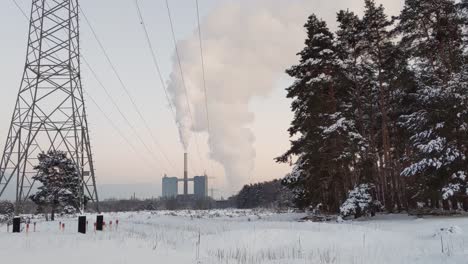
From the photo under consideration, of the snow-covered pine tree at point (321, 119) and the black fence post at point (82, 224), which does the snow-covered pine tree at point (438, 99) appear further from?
the black fence post at point (82, 224)

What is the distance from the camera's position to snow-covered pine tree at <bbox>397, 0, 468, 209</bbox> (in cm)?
1864

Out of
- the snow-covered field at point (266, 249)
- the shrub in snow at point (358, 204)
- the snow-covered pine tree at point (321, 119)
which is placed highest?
the snow-covered pine tree at point (321, 119)

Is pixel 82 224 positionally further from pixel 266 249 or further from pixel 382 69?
pixel 382 69

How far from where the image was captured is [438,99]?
1955cm

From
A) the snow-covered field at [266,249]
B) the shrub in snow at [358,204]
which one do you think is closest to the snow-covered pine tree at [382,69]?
the shrub in snow at [358,204]

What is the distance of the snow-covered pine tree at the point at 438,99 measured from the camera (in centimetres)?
1864

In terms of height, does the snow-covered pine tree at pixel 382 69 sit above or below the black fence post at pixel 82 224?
Result: above

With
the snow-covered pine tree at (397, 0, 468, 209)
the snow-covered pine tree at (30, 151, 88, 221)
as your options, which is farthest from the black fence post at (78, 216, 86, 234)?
the snow-covered pine tree at (30, 151, 88, 221)

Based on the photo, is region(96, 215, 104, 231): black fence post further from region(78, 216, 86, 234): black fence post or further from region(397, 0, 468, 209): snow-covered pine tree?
region(397, 0, 468, 209): snow-covered pine tree

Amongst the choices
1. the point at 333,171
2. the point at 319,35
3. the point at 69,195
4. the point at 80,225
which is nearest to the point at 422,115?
the point at 333,171

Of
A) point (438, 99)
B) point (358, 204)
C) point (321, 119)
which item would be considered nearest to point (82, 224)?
point (358, 204)

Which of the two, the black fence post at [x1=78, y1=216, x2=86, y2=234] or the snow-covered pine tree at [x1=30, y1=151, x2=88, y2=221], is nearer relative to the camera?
the black fence post at [x1=78, y1=216, x2=86, y2=234]

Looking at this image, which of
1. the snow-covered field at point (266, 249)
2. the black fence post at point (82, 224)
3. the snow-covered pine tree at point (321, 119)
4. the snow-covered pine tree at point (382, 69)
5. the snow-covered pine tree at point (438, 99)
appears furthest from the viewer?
the snow-covered pine tree at point (382, 69)

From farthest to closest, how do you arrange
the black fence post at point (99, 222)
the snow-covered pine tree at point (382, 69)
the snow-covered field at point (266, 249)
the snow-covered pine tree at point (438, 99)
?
the snow-covered pine tree at point (382, 69) → the snow-covered pine tree at point (438, 99) → the black fence post at point (99, 222) → the snow-covered field at point (266, 249)
